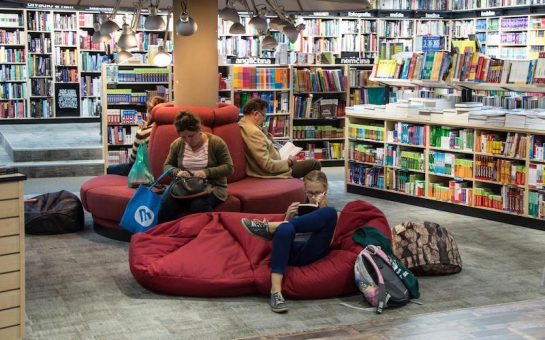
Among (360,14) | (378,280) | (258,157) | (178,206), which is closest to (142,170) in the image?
(178,206)

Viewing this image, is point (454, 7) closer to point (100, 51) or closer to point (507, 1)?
point (507, 1)

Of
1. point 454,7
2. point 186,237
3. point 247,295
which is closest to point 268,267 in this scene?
point 247,295

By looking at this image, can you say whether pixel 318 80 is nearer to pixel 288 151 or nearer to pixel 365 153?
pixel 365 153

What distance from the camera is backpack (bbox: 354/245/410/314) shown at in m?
5.52

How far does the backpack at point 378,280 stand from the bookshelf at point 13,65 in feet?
38.9

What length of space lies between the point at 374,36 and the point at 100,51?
18.7 ft

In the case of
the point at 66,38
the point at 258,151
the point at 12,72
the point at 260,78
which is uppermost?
the point at 66,38

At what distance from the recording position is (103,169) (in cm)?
1213

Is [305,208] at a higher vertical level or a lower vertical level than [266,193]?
higher

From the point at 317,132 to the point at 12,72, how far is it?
255 inches

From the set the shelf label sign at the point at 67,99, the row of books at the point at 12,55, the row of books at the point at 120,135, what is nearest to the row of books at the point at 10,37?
the row of books at the point at 12,55

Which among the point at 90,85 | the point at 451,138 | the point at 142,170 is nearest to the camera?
the point at 142,170

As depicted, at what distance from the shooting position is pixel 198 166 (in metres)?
7.14

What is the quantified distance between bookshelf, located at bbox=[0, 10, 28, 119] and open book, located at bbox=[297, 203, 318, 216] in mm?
11548
